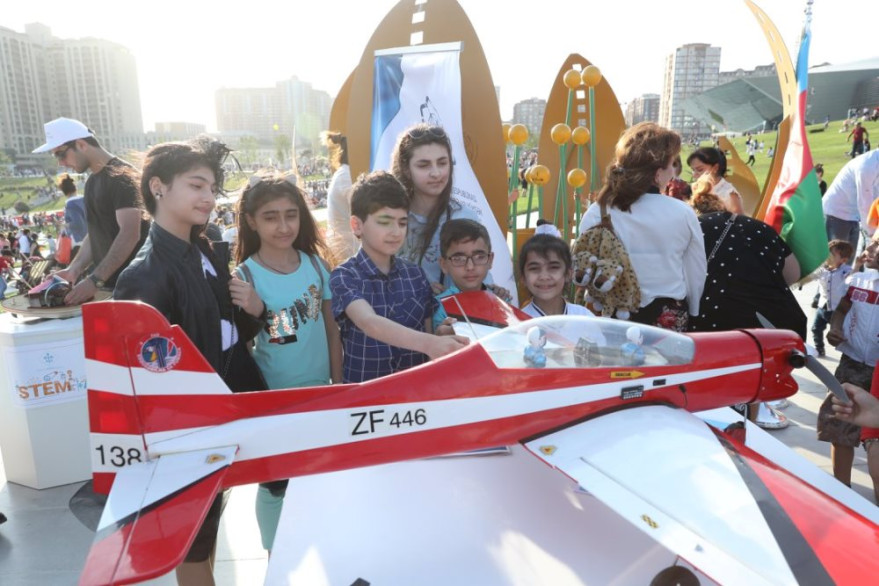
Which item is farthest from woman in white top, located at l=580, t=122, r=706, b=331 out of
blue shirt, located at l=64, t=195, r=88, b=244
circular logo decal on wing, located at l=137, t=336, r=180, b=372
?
blue shirt, located at l=64, t=195, r=88, b=244

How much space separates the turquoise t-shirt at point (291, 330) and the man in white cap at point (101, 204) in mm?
1557

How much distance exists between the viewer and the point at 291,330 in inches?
90.4

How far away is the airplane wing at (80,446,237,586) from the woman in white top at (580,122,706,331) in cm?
222

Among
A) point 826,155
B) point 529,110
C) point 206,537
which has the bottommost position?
point 206,537

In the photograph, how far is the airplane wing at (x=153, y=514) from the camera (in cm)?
126

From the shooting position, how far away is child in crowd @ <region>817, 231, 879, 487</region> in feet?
9.53

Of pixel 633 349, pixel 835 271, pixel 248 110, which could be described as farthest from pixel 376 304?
pixel 248 110

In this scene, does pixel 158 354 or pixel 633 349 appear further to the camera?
pixel 633 349

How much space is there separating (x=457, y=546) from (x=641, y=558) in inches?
23.5

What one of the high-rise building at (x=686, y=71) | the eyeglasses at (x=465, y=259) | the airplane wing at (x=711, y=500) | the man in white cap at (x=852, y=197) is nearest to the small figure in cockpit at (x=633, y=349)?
the airplane wing at (x=711, y=500)

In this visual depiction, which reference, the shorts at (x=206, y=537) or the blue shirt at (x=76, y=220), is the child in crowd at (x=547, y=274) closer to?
the shorts at (x=206, y=537)

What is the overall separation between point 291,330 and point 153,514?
0.99 meters

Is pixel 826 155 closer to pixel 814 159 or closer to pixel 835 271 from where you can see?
pixel 814 159

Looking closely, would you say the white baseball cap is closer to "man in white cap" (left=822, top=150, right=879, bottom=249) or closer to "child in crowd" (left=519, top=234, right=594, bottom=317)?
"child in crowd" (left=519, top=234, right=594, bottom=317)
